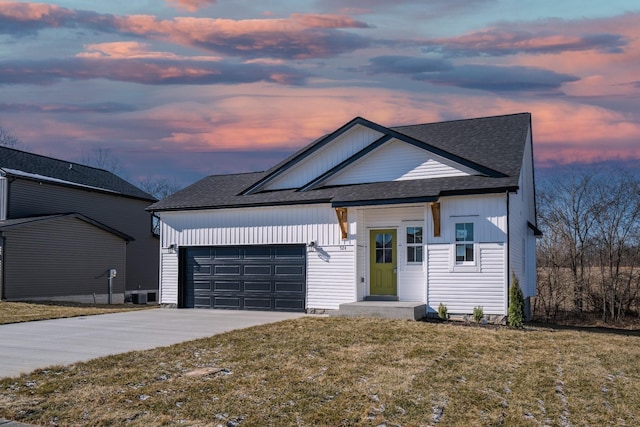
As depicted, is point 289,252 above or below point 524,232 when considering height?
below

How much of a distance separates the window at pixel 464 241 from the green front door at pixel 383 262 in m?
2.00

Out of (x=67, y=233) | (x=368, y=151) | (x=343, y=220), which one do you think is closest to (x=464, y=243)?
(x=343, y=220)

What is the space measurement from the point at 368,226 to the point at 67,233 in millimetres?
16498

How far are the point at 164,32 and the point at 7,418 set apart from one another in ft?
45.6

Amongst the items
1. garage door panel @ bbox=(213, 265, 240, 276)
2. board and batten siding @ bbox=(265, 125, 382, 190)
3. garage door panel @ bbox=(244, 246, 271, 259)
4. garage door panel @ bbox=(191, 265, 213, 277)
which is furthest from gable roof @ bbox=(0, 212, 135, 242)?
board and batten siding @ bbox=(265, 125, 382, 190)

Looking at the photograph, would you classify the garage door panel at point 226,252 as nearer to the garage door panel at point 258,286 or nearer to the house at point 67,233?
the garage door panel at point 258,286

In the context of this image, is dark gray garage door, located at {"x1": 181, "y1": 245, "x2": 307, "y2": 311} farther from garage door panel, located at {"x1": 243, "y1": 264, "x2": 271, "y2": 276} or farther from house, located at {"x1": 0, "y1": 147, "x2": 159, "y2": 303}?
house, located at {"x1": 0, "y1": 147, "x2": 159, "y2": 303}

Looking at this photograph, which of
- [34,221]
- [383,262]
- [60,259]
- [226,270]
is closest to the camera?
[383,262]

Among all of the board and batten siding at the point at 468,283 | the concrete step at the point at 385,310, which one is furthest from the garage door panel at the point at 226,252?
the board and batten siding at the point at 468,283

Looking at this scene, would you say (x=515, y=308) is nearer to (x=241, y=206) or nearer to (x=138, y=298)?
(x=241, y=206)

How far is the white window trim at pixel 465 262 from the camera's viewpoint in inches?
601

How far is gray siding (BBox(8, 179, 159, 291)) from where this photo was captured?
27319 mm

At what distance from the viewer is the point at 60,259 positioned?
88.4 ft

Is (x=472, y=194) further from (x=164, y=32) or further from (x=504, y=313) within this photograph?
(x=164, y=32)
